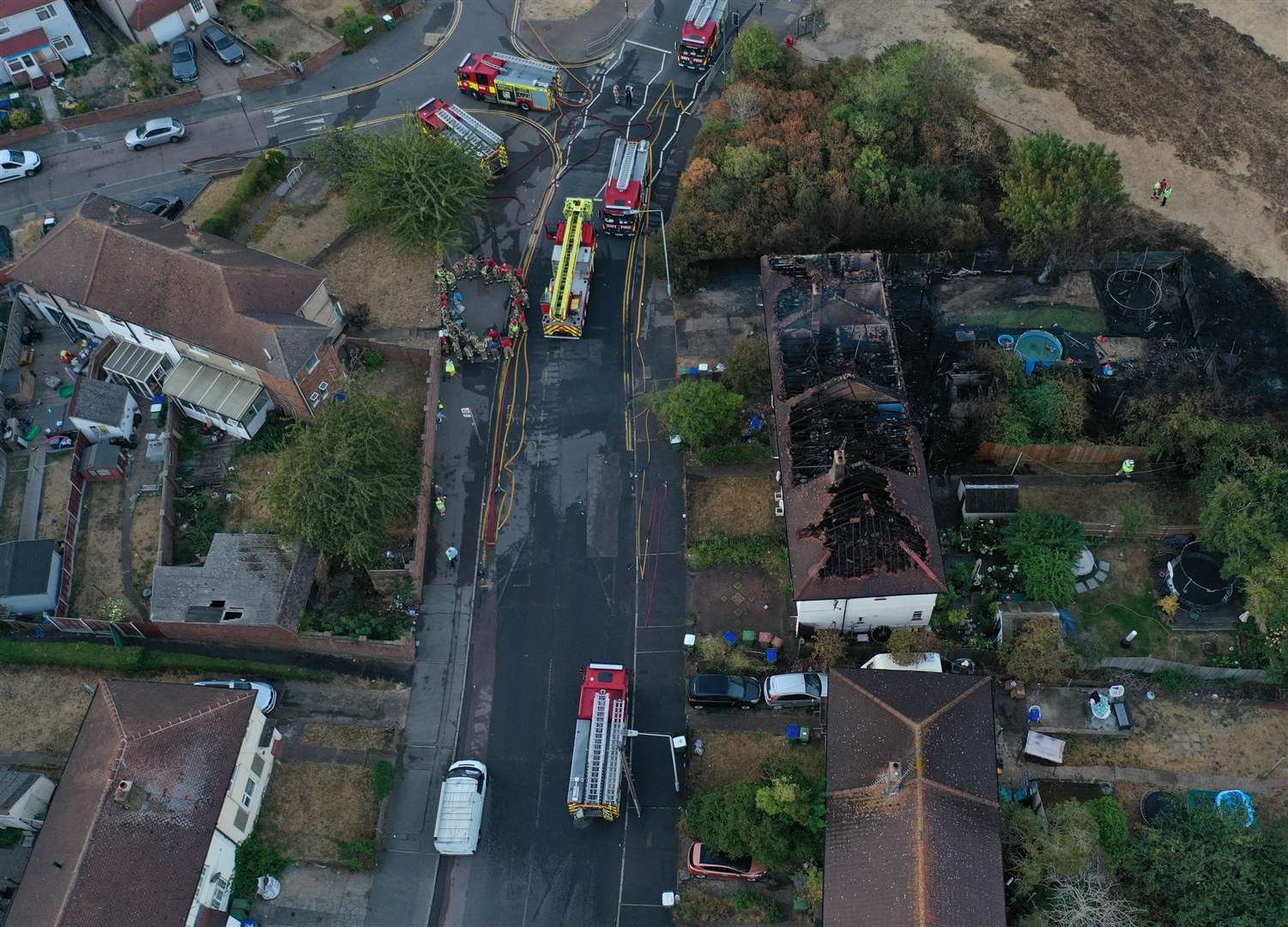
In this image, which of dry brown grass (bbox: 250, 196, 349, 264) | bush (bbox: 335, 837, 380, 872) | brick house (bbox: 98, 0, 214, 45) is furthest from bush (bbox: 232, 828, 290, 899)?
brick house (bbox: 98, 0, 214, 45)

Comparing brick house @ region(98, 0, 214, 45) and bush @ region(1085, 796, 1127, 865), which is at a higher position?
brick house @ region(98, 0, 214, 45)

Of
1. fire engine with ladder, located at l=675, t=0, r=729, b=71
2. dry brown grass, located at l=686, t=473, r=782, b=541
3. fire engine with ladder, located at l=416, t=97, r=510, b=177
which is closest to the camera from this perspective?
dry brown grass, located at l=686, t=473, r=782, b=541

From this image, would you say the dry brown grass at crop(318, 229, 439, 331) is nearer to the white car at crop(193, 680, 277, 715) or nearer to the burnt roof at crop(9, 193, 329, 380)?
the burnt roof at crop(9, 193, 329, 380)

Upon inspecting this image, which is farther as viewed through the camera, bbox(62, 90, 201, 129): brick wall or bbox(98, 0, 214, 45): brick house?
bbox(98, 0, 214, 45): brick house

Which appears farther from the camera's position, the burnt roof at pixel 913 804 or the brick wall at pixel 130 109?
the brick wall at pixel 130 109

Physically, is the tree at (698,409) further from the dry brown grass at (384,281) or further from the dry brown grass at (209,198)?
the dry brown grass at (209,198)

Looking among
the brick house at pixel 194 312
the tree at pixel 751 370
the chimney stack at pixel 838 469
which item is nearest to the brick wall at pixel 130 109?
the brick house at pixel 194 312

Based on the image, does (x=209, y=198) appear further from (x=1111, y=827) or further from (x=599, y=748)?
(x=1111, y=827)
